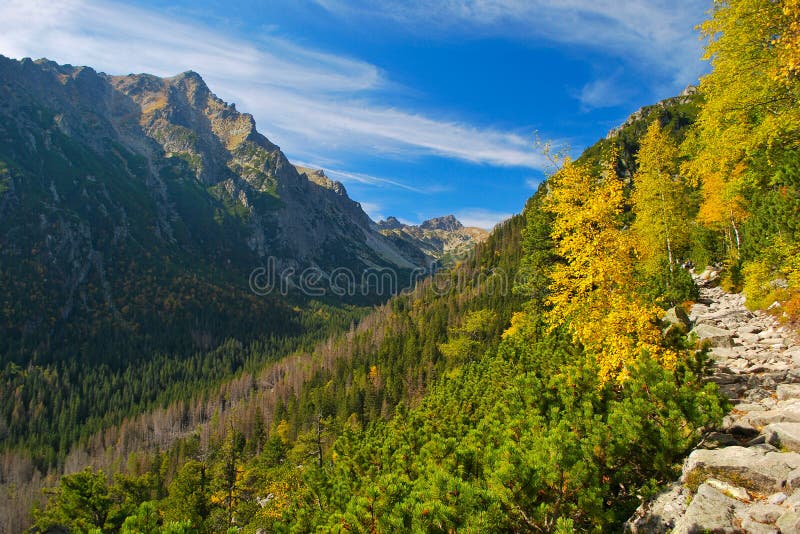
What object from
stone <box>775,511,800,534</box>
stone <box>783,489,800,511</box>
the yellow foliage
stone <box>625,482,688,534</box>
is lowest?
stone <box>625,482,688,534</box>

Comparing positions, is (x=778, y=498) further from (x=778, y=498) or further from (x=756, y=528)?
(x=756, y=528)

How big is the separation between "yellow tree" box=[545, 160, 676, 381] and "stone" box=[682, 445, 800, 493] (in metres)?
4.46

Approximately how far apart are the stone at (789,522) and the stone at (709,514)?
0.68 m

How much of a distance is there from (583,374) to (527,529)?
6.33 meters

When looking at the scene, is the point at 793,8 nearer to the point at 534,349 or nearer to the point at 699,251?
the point at 534,349

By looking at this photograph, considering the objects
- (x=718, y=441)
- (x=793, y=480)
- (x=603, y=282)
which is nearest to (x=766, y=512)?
(x=793, y=480)

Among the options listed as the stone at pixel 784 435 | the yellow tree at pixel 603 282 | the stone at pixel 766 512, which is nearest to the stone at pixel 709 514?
the stone at pixel 766 512

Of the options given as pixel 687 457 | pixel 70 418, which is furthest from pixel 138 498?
pixel 70 418

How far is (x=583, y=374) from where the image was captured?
14.4 m

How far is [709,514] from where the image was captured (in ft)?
24.2

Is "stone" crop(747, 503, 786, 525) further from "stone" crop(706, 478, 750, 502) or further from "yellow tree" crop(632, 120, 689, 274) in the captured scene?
"yellow tree" crop(632, 120, 689, 274)

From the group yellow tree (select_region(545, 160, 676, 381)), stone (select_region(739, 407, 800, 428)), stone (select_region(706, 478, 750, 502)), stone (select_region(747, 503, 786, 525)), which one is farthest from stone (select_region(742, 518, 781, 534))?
yellow tree (select_region(545, 160, 676, 381))

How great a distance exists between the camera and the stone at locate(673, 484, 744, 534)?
23.3 feet

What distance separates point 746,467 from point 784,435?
1.51 metres
